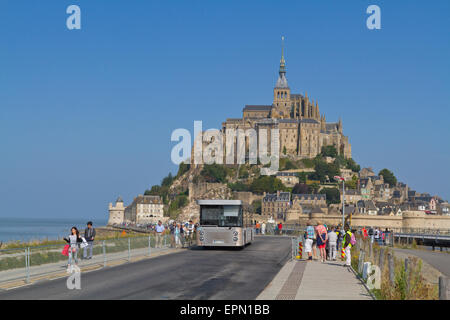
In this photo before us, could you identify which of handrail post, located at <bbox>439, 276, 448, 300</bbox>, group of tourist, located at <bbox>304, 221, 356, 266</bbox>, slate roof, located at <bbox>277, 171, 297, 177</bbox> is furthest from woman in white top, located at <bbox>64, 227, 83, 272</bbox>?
slate roof, located at <bbox>277, 171, 297, 177</bbox>

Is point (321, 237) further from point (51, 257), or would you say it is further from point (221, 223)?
point (51, 257)

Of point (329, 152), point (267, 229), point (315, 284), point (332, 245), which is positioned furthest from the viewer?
point (329, 152)

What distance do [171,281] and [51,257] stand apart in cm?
441

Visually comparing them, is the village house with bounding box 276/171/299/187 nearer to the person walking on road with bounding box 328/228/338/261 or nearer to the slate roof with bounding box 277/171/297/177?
the slate roof with bounding box 277/171/297/177

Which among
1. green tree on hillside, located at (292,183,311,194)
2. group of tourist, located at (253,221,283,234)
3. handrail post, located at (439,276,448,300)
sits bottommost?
group of tourist, located at (253,221,283,234)

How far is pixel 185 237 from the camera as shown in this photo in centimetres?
3731

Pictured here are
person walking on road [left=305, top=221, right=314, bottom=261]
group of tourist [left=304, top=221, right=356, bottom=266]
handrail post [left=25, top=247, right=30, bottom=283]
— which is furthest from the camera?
person walking on road [left=305, top=221, right=314, bottom=261]

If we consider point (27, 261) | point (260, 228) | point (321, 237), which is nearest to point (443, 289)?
point (27, 261)

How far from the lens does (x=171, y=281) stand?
725 inches

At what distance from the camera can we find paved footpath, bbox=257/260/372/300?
50.8 feet

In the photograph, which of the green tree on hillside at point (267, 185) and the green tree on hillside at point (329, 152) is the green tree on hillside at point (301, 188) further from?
the green tree on hillside at point (329, 152)

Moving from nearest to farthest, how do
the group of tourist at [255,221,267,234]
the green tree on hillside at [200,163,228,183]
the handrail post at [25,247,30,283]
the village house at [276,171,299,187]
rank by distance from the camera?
1. the handrail post at [25,247,30,283]
2. the group of tourist at [255,221,267,234]
3. the village house at [276,171,299,187]
4. the green tree on hillside at [200,163,228,183]
